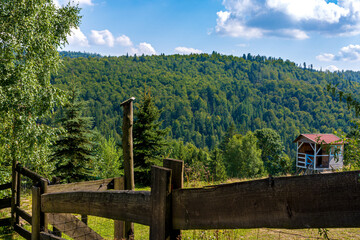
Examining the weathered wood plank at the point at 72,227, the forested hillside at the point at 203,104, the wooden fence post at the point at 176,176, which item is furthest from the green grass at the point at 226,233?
the forested hillside at the point at 203,104

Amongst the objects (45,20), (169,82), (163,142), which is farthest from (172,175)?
(169,82)

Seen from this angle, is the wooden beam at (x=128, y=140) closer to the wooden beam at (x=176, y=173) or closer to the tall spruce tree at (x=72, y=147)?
the wooden beam at (x=176, y=173)

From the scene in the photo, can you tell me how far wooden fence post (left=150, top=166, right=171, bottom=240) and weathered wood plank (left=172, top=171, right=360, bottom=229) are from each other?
0.07 meters

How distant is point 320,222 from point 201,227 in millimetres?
608

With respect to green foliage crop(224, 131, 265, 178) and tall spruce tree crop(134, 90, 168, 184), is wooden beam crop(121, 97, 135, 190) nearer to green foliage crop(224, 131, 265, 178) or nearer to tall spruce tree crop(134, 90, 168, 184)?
tall spruce tree crop(134, 90, 168, 184)

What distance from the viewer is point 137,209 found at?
1812 millimetres

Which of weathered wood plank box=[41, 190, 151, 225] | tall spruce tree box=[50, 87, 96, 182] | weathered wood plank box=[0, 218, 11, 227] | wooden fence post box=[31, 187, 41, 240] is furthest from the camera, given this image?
tall spruce tree box=[50, 87, 96, 182]

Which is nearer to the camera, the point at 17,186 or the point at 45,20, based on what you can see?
the point at 17,186

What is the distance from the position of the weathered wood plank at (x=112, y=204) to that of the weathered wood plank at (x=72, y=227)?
850 mm

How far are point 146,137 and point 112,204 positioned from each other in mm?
17187

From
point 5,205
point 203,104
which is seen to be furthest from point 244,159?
point 203,104

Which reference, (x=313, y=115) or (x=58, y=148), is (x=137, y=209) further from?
(x=313, y=115)

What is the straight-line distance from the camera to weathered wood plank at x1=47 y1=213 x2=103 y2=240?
338 centimetres

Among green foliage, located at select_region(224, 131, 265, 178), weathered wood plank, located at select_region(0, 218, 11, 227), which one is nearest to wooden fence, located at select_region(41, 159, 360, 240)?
weathered wood plank, located at select_region(0, 218, 11, 227)
